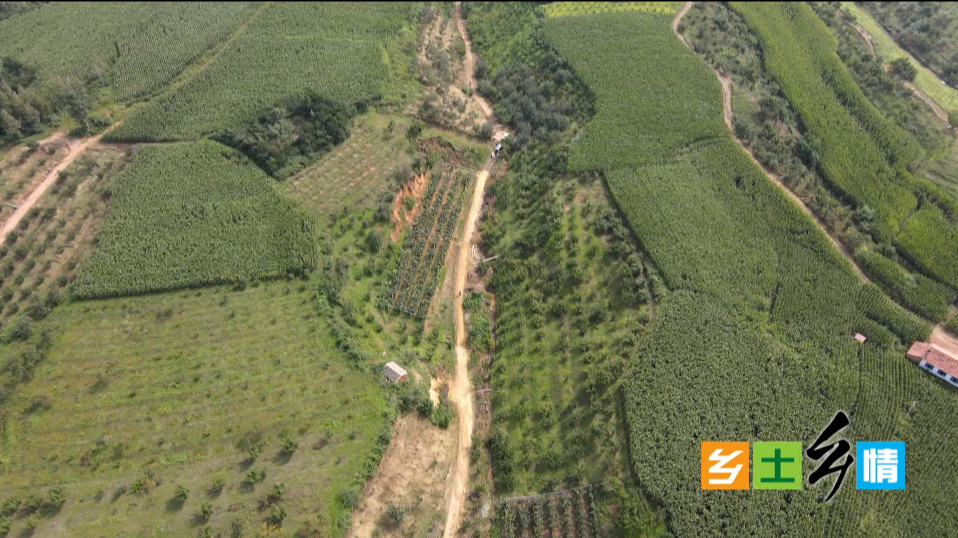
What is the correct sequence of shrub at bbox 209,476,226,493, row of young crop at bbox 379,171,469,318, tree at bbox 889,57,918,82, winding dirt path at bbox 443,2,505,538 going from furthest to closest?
tree at bbox 889,57,918,82 < row of young crop at bbox 379,171,469,318 < winding dirt path at bbox 443,2,505,538 < shrub at bbox 209,476,226,493

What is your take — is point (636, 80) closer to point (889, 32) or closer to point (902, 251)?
point (902, 251)

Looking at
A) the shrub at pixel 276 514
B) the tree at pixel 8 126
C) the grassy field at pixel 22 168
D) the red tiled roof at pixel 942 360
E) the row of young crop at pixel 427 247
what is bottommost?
the shrub at pixel 276 514

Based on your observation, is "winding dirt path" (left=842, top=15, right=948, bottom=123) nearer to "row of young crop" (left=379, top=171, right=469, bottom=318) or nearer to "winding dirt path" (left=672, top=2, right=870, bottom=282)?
"winding dirt path" (left=672, top=2, right=870, bottom=282)

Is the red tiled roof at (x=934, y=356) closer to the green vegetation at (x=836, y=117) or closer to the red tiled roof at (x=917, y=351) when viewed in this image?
the red tiled roof at (x=917, y=351)

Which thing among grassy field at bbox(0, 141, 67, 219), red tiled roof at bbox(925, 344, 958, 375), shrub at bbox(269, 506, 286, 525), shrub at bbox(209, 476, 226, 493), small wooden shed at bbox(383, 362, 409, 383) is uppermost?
grassy field at bbox(0, 141, 67, 219)

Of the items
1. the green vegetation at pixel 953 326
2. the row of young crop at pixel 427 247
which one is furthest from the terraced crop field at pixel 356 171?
the green vegetation at pixel 953 326

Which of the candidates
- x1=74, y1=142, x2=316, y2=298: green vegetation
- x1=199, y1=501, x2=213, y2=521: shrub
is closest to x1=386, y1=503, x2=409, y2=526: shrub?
x1=199, y1=501, x2=213, y2=521: shrub

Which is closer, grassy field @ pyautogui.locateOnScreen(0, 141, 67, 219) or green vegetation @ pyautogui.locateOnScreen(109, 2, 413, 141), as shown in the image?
grassy field @ pyautogui.locateOnScreen(0, 141, 67, 219)
